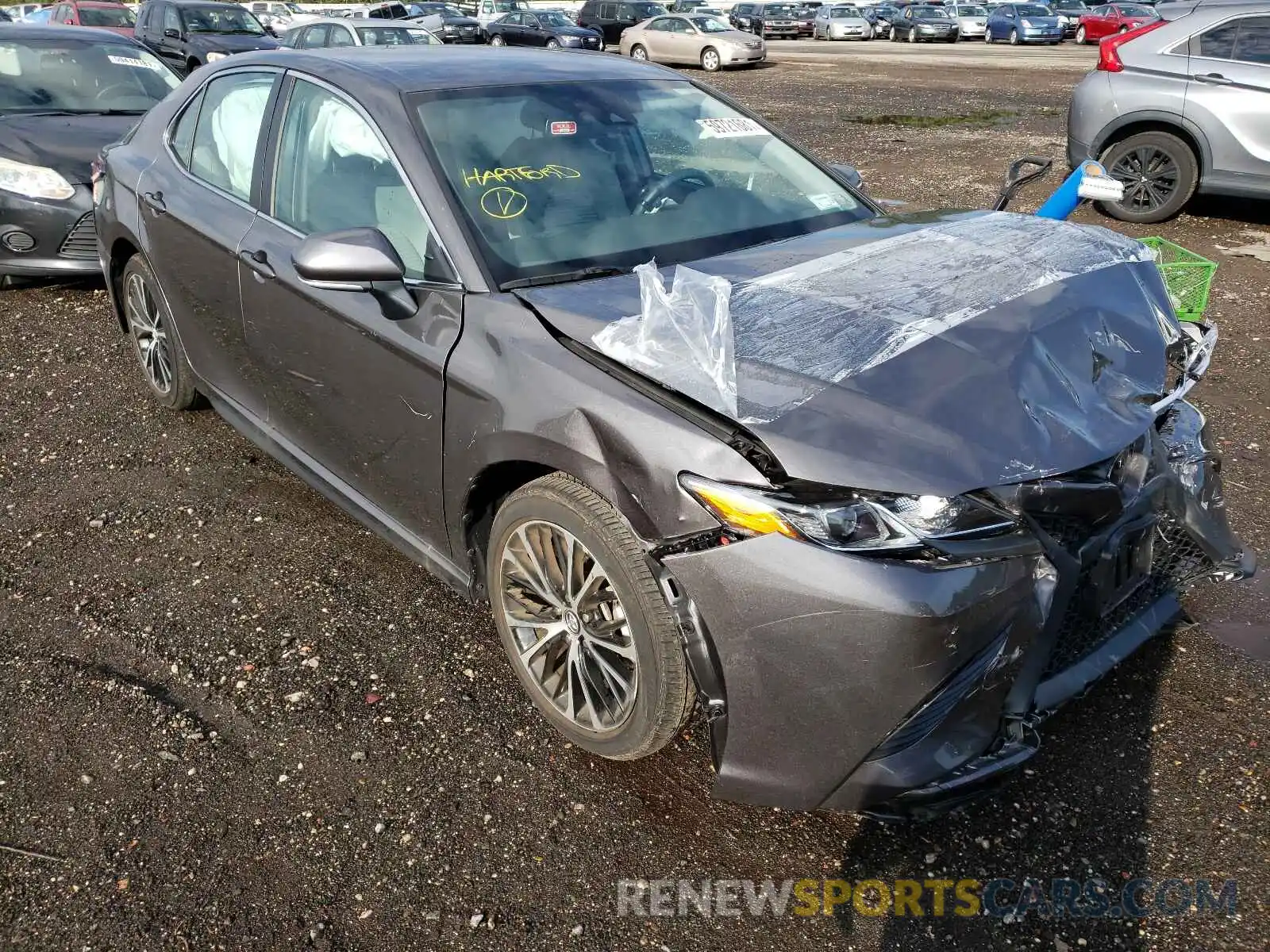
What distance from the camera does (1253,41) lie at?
740 cm

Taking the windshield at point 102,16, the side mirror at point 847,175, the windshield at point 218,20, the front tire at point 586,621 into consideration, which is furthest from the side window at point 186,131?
the windshield at point 102,16

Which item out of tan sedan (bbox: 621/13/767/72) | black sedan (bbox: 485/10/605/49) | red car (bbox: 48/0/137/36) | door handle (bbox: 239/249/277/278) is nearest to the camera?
door handle (bbox: 239/249/277/278)

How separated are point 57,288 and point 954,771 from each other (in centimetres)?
711

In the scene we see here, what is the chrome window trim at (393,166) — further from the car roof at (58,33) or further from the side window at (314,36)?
the side window at (314,36)

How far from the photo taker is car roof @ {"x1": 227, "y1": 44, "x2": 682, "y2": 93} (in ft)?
10.5

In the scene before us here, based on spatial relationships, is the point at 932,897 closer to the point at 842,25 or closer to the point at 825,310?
the point at 825,310

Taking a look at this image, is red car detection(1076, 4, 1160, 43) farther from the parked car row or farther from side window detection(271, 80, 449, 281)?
side window detection(271, 80, 449, 281)

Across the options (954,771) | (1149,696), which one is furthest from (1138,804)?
(954,771)

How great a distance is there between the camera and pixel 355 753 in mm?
2732

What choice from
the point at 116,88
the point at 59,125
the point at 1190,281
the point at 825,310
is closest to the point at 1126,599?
the point at 825,310

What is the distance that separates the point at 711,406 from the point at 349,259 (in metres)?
1.13

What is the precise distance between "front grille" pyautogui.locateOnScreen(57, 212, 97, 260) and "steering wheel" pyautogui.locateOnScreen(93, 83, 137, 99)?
4.98ft

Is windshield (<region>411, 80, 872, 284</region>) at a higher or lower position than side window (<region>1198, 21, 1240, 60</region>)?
lower

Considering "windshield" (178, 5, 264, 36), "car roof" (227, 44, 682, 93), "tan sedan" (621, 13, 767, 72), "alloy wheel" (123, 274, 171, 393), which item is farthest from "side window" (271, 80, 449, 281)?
"tan sedan" (621, 13, 767, 72)
